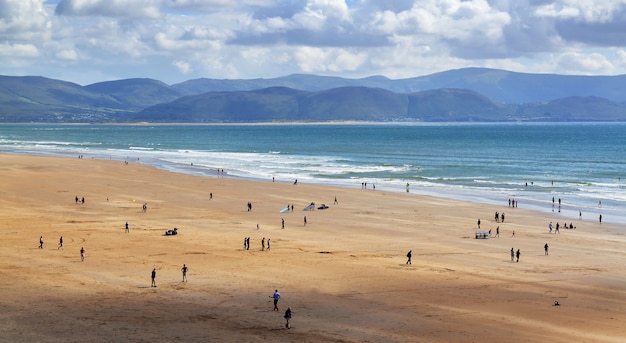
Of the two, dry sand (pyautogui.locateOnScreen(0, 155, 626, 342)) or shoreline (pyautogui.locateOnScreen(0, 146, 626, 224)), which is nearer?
dry sand (pyautogui.locateOnScreen(0, 155, 626, 342))

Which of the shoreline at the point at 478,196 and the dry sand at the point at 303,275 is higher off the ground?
the shoreline at the point at 478,196

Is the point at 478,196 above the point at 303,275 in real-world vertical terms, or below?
above

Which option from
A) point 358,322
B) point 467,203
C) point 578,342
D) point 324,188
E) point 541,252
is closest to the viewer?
point 578,342

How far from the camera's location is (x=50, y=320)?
3011cm

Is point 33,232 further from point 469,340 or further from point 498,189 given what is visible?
point 498,189

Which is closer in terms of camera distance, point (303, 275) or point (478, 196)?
point (303, 275)

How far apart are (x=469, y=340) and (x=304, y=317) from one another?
707 centimetres

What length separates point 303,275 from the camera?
39000 millimetres

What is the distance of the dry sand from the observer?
2981 cm

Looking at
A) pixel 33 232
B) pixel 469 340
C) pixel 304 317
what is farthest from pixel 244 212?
pixel 469 340

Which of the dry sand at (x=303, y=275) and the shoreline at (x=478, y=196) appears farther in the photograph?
the shoreline at (x=478, y=196)

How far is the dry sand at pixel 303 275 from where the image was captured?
97.8 ft

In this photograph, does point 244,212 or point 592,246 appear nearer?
point 592,246

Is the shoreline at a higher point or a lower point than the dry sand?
higher
